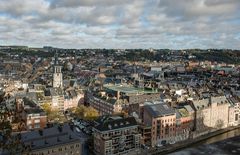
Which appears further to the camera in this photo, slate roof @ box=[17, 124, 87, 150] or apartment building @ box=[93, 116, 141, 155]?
apartment building @ box=[93, 116, 141, 155]

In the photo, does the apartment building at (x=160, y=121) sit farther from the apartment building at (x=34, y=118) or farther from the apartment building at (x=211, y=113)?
the apartment building at (x=34, y=118)

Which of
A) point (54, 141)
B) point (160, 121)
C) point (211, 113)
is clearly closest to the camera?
point (54, 141)

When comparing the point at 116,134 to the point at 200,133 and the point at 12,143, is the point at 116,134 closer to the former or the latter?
the point at 200,133

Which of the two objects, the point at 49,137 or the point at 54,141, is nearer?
the point at 49,137

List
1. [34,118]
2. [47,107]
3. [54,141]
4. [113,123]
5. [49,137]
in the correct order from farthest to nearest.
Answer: [47,107]
[34,118]
[113,123]
[54,141]
[49,137]

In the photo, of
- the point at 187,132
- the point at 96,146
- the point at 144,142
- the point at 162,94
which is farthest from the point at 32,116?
the point at 162,94

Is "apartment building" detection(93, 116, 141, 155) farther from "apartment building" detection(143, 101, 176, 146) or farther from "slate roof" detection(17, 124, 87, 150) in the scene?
"slate roof" detection(17, 124, 87, 150)

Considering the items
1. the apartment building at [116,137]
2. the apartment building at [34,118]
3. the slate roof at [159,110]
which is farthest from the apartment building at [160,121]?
the apartment building at [34,118]

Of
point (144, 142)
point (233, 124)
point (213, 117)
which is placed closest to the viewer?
point (144, 142)

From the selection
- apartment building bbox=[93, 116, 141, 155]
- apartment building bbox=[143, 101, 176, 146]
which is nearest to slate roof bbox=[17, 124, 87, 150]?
apartment building bbox=[93, 116, 141, 155]

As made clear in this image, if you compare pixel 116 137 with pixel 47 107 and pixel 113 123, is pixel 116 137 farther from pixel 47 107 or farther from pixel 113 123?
pixel 47 107

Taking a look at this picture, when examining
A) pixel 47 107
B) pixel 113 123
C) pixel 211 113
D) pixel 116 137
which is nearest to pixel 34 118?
pixel 47 107
